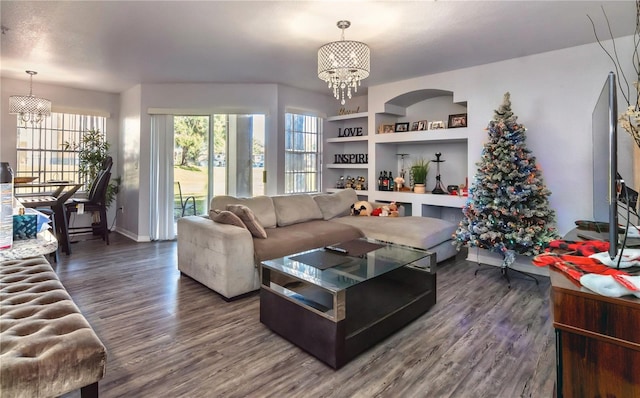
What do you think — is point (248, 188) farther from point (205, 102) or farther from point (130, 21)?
point (130, 21)

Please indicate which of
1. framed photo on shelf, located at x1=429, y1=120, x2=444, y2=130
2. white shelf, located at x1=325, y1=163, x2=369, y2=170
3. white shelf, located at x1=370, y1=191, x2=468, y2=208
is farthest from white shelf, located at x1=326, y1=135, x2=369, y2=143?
framed photo on shelf, located at x1=429, y1=120, x2=444, y2=130

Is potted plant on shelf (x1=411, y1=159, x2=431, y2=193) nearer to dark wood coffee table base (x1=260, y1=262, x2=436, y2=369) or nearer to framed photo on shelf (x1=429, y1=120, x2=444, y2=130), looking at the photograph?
framed photo on shelf (x1=429, y1=120, x2=444, y2=130)

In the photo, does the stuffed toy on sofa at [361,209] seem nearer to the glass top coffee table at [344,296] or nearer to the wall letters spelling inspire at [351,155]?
the wall letters spelling inspire at [351,155]

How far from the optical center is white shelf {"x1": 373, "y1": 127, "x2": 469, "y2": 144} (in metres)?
4.70

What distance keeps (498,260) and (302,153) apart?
12.1 ft

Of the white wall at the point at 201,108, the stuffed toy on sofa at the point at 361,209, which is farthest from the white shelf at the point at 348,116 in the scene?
the stuffed toy on sofa at the point at 361,209

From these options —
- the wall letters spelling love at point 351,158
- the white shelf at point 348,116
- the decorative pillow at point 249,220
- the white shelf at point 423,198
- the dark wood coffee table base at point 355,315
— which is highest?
the white shelf at point 348,116

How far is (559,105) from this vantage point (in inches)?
153

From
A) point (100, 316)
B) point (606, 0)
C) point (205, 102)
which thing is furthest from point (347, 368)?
point (205, 102)

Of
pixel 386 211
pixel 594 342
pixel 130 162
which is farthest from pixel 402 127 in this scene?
pixel 130 162

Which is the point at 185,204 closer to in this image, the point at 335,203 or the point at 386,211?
the point at 335,203

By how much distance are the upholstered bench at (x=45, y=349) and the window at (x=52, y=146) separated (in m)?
5.25

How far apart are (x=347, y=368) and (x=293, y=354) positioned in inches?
14.9

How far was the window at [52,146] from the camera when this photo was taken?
18.3ft
